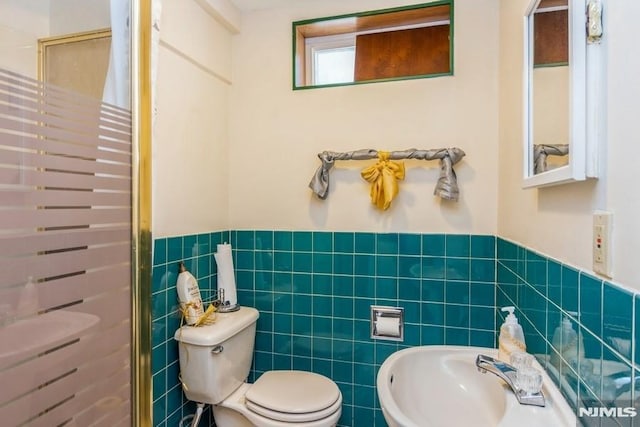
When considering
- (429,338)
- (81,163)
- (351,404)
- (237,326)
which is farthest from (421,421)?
(81,163)

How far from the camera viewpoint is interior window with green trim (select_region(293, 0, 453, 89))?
6.35 feet

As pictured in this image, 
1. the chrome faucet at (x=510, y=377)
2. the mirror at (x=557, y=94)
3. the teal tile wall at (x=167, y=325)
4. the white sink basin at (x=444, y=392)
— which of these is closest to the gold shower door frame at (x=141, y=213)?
the teal tile wall at (x=167, y=325)

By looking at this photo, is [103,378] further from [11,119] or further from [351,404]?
[351,404]

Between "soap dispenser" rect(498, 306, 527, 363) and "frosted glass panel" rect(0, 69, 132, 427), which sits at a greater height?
"frosted glass panel" rect(0, 69, 132, 427)

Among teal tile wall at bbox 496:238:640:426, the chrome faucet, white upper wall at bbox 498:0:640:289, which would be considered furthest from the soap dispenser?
white upper wall at bbox 498:0:640:289

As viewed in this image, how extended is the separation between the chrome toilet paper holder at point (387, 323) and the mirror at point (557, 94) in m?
0.97

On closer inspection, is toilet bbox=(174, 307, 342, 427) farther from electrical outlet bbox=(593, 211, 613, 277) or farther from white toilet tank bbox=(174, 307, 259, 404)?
electrical outlet bbox=(593, 211, 613, 277)

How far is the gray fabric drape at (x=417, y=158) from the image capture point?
177cm

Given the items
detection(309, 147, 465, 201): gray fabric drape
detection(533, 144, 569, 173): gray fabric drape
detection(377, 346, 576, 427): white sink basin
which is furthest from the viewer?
detection(309, 147, 465, 201): gray fabric drape

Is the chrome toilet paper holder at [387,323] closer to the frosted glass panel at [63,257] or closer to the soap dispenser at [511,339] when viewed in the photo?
the soap dispenser at [511,339]

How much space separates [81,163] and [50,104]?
16 cm

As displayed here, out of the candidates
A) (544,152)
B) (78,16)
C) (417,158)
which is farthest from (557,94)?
(78,16)

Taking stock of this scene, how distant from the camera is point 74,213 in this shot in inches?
37.5

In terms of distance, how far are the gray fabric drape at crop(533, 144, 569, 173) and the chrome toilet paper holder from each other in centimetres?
104
